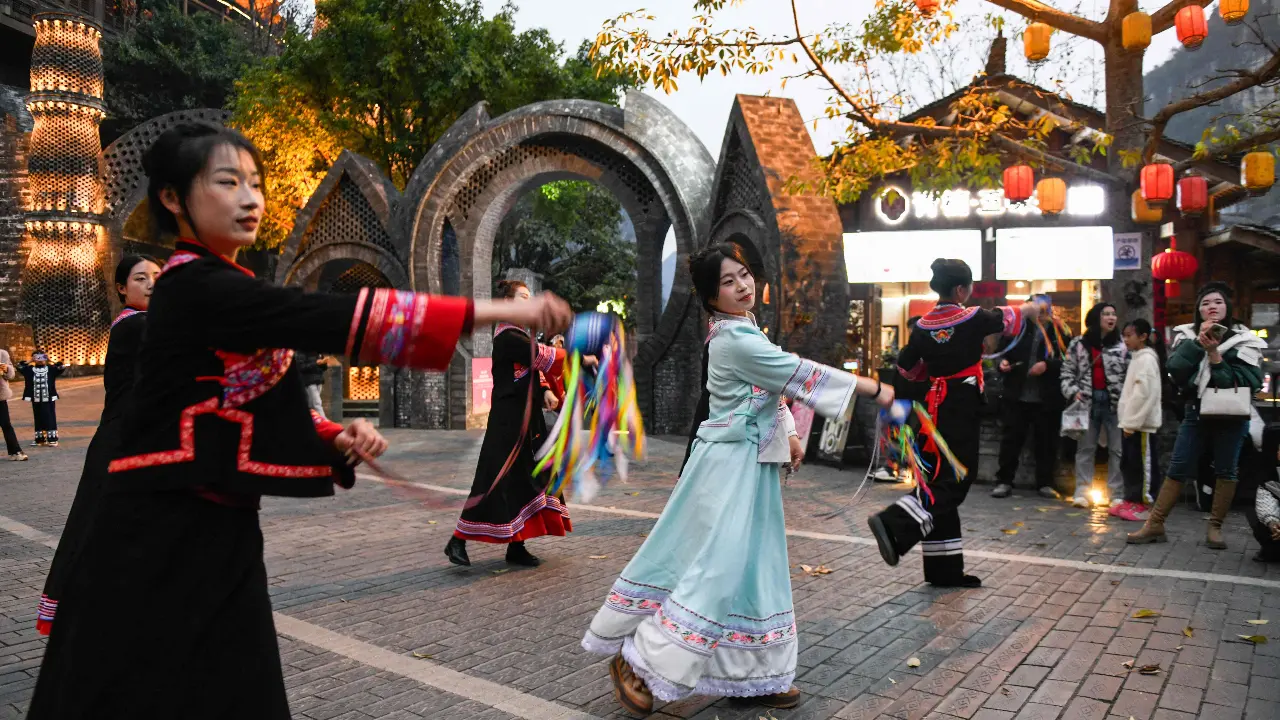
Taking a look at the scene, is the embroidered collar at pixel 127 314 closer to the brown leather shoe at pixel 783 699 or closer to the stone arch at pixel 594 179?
the brown leather shoe at pixel 783 699

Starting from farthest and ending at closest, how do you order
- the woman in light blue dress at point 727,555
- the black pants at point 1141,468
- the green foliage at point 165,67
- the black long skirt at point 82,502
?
the green foliage at point 165,67
the black pants at point 1141,468
the black long skirt at point 82,502
the woman in light blue dress at point 727,555

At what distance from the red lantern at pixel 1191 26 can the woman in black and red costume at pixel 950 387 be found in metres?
5.94

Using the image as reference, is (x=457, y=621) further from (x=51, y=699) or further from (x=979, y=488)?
(x=979, y=488)

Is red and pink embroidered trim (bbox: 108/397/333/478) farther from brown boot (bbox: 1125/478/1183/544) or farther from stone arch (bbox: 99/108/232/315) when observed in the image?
stone arch (bbox: 99/108/232/315)

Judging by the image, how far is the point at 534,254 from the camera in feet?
108

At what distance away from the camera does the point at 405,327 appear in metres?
2.01

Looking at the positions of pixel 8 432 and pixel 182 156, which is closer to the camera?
pixel 182 156

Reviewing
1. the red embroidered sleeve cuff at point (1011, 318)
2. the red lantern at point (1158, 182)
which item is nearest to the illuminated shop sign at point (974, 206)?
the red lantern at point (1158, 182)

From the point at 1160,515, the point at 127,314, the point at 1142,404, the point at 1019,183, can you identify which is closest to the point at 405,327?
the point at 127,314

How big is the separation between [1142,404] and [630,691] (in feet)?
21.0

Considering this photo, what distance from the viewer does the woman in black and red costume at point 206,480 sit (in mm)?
1921

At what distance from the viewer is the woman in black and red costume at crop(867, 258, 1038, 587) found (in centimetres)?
559

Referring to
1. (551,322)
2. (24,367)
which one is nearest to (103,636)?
(551,322)

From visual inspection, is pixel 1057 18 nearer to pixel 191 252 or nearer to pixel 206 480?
pixel 191 252
